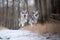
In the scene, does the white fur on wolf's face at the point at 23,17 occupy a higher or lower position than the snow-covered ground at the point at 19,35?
higher

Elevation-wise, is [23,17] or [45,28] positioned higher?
[23,17]

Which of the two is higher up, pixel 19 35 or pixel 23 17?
pixel 23 17

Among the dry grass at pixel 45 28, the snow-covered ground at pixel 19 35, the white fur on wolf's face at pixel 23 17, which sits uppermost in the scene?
the white fur on wolf's face at pixel 23 17

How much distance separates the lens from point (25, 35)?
249cm

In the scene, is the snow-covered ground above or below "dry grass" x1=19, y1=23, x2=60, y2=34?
below

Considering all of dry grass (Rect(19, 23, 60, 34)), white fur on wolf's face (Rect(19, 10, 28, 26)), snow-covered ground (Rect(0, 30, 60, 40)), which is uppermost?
white fur on wolf's face (Rect(19, 10, 28, 26))

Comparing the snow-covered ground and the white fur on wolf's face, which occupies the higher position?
the white fur on wolf's face

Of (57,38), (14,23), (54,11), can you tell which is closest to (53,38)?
(57,38)

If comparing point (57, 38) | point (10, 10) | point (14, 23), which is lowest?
point (57, 38)

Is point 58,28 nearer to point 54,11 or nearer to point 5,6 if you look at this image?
A: point 54,11

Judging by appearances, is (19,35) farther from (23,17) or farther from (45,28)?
(45,28)

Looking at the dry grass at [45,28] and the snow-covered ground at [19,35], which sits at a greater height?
the dry grass at [45,28]

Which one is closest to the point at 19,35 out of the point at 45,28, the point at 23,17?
the point at 23,17

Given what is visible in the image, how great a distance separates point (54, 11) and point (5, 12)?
58cm
